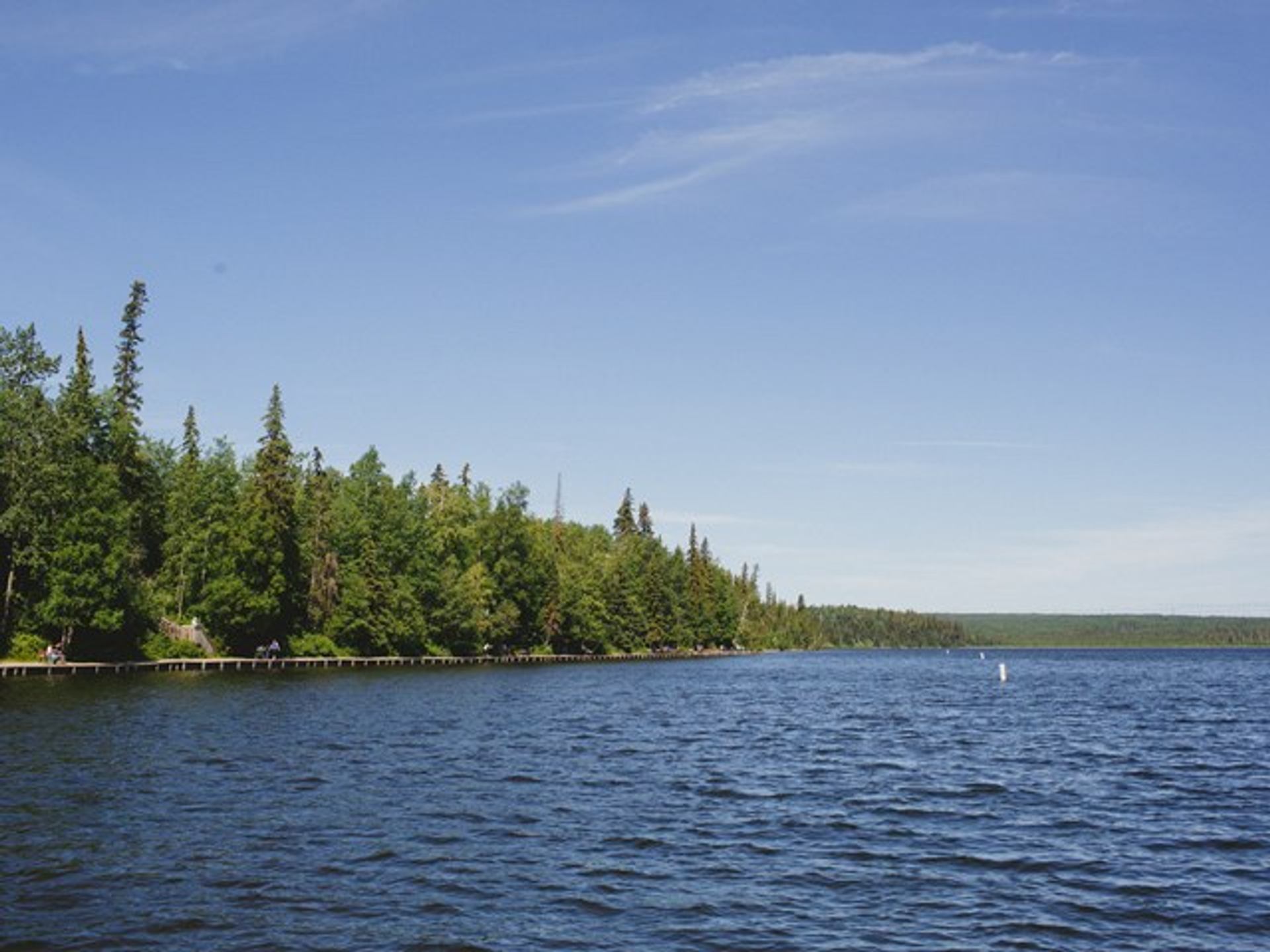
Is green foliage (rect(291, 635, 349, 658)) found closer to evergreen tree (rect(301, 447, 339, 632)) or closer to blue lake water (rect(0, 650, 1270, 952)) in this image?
evergreen tree (rect(301, 447, 339, 632))

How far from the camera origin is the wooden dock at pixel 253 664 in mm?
76188

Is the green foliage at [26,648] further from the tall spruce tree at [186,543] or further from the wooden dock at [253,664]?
the tall spruce tree at [186,543]

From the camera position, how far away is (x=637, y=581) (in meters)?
191

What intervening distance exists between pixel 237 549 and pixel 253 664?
11.9 m

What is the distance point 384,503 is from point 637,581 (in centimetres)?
7288

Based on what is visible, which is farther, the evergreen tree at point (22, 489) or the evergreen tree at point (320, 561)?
the evergreen tree at point (320, 561)

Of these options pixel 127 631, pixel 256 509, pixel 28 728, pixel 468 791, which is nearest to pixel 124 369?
pixel 256 509

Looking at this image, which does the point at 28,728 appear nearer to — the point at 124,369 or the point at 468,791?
the point at 468,791

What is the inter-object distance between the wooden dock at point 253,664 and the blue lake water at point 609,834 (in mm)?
21586

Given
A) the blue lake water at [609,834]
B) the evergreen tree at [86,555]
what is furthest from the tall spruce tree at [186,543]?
the blue lake water at [609,834]

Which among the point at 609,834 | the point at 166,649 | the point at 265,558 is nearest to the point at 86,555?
the point at 166,649

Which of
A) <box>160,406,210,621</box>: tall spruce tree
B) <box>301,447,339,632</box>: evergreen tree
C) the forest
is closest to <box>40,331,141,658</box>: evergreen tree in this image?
the forest

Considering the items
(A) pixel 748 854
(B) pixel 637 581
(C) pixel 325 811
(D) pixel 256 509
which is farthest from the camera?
(B) pixel 637 581

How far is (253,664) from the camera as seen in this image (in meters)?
104
